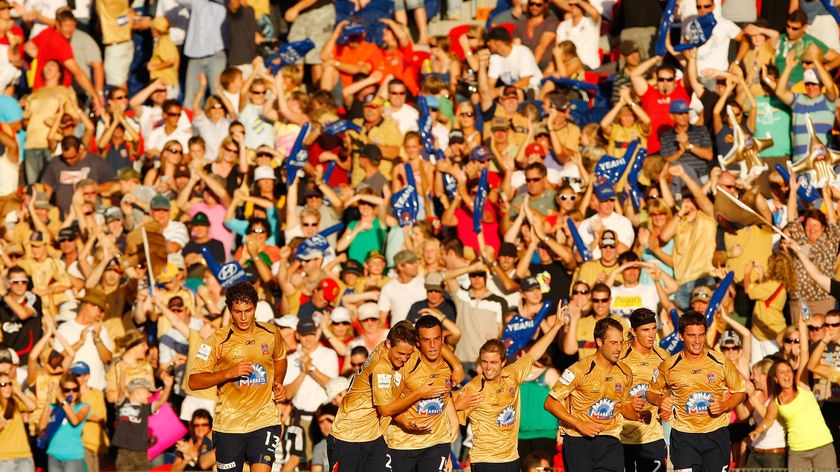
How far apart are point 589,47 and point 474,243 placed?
443cm

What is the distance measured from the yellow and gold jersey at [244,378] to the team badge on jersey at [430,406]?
1362 mm

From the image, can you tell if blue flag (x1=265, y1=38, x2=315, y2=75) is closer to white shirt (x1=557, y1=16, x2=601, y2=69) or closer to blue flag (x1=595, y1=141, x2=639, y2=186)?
white shirt (x1=557, y1=16, x2=601, y2=69)

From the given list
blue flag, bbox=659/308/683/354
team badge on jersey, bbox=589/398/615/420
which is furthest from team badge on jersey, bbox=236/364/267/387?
blue flag, bbox=659/308/683/354

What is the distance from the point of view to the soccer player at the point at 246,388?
16.0 metres

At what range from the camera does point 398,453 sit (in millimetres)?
16625

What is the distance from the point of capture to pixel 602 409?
55.0ft

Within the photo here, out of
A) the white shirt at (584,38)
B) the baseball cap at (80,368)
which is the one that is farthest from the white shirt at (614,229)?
the baseball cap at (80,368)

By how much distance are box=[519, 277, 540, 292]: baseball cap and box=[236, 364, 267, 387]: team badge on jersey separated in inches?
166

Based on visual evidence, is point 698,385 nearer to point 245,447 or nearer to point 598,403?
point 598,403

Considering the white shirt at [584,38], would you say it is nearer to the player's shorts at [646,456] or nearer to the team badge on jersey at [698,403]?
the player's shorts at [646,456]

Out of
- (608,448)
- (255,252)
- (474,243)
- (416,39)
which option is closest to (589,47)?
(416,39)

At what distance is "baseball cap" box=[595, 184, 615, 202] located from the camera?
20.5m

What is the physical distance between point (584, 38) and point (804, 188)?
4.75 meters

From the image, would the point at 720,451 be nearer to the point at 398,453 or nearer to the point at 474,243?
the point at 398,453
